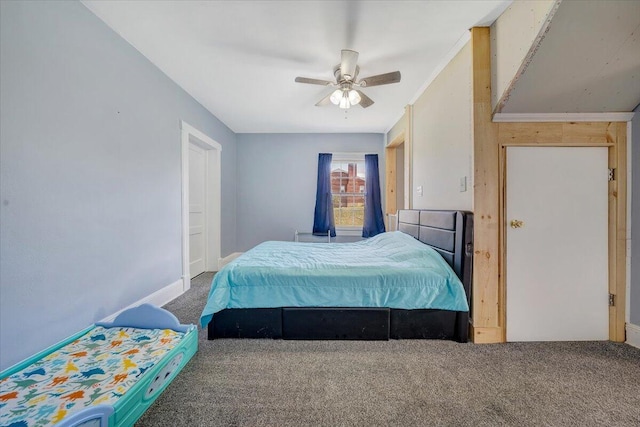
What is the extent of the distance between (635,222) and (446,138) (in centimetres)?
149

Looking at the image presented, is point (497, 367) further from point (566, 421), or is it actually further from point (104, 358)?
point (104, 358)

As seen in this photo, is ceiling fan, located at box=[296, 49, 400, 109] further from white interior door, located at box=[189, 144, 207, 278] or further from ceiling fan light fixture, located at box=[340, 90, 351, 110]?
white interior door, located at box=[189, 144, 207, 278]

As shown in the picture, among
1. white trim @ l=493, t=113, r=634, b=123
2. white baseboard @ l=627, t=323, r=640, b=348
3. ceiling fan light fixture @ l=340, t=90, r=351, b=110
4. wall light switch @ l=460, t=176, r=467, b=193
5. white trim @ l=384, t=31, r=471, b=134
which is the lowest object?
white baseboard @ l=627, t=323, r=640, b=348

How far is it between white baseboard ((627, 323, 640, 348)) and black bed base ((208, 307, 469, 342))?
1255mm

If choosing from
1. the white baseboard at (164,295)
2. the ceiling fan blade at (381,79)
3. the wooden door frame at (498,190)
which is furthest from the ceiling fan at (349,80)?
the white baseboard at (164,295)

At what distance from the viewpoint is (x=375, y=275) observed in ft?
6.16

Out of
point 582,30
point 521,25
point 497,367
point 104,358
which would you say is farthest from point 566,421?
Result: point 104,358

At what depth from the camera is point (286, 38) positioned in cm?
200

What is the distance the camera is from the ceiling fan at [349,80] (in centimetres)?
202

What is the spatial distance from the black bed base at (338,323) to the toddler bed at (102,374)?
0.35 m

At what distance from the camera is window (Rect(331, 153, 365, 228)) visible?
470 centimetres

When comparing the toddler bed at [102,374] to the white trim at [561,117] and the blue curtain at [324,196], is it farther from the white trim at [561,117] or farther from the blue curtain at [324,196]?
the blue curtain at [324,196]

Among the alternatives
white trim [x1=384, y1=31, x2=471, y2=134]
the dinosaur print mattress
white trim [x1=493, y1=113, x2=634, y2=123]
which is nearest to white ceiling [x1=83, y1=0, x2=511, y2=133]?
white trim [x1=384, y1=31, x2=471, y2=134]

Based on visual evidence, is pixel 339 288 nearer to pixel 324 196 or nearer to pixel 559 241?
pixel 559 241
